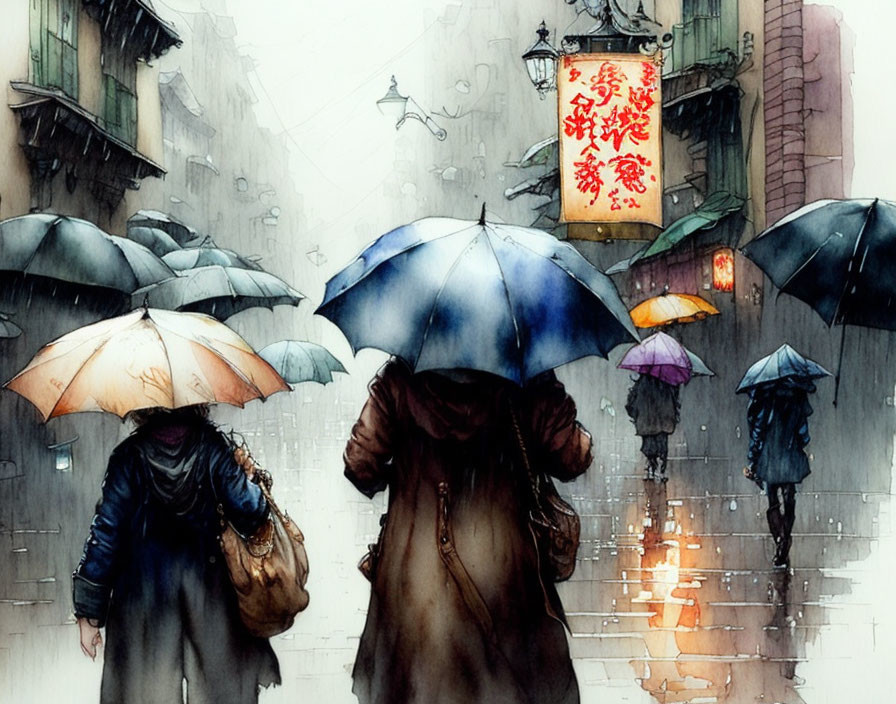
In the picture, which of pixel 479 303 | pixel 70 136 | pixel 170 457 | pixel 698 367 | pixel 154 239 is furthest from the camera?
pixel 698 367

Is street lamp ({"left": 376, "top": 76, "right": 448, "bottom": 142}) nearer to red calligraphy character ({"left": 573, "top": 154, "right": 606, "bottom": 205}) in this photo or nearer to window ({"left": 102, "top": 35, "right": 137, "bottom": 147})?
red calligraphy character ({"left": 573, "top": 154, "right": 606, "bottom": 205})

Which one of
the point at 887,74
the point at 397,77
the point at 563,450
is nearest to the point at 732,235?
the point at 887,74

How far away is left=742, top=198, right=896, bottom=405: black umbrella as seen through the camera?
6.06 m

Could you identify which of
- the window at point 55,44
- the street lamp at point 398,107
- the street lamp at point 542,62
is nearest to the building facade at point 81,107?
the window at point 55,44

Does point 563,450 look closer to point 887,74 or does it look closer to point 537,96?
point 887,74

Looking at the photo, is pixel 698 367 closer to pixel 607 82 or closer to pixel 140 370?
pixel 607 82

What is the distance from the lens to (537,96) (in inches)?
411

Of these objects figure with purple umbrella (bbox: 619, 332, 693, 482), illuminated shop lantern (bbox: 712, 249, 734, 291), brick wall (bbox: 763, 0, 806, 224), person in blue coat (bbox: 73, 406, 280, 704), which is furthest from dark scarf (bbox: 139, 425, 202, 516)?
illuminated shop lantern (bbox: 712, 249, 734, 291)

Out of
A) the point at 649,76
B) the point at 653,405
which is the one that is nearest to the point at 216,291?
the point at 649,76

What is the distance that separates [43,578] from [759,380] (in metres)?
5.33

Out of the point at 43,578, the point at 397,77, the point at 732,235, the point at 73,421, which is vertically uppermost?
the point at 397,77

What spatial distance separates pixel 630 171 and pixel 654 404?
3.17 meters

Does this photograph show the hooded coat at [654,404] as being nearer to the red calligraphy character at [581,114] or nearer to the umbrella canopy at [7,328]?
the red calligraphy character at [581,114]

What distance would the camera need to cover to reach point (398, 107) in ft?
30.2
